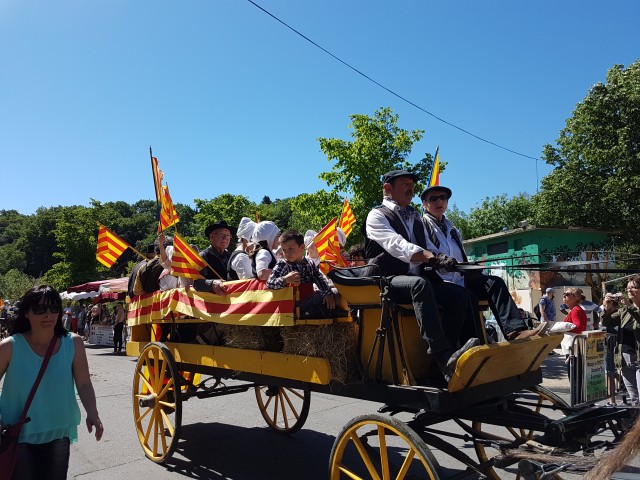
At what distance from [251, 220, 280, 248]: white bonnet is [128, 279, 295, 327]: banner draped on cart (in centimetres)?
109

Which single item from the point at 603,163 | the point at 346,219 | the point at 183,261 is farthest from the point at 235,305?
the point at 603,163

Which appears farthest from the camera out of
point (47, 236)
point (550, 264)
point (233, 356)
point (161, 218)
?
point (47, 236)

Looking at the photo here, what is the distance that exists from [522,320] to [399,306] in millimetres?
1069

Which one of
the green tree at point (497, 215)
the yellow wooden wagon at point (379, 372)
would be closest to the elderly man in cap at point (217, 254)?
the yellow wooden wagon at point (379, 372)

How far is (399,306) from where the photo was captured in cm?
359

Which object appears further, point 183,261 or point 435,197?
point 183,261

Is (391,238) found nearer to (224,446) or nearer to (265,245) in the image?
(265,245)

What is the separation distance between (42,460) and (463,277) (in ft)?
10.7

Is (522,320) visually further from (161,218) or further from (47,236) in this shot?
(47,236)

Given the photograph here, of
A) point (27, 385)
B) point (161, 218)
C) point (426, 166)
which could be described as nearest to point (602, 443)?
point (27, 385)

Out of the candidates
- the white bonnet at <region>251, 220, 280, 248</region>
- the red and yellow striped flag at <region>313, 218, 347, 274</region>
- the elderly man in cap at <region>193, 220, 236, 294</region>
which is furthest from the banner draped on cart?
the red and yellow striped flag at <region>313, 218, 347, 274</region>

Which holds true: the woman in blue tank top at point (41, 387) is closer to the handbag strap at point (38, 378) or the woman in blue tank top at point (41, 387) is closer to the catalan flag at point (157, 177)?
the handbag strap at point (38, 378)

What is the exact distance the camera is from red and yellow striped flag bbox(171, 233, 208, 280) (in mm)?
5316

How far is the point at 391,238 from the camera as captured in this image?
3723 mm
